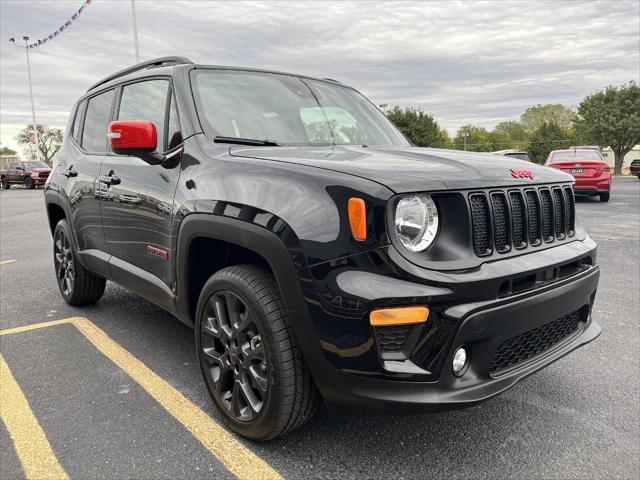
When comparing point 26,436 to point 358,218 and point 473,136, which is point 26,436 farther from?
point 473,136

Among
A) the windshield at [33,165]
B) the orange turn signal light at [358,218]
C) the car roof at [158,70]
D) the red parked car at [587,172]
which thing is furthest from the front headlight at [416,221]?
the windshield at [33,165]

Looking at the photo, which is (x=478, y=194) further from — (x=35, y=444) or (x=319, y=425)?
(x=35, y=444)

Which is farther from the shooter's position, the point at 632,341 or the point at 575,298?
the point at 632,341

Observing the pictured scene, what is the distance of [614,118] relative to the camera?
41.7 m

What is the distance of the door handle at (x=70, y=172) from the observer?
4109 millimetres

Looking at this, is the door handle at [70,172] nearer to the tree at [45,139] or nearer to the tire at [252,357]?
the tire at [252,357]

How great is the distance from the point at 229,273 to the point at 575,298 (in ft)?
5.28

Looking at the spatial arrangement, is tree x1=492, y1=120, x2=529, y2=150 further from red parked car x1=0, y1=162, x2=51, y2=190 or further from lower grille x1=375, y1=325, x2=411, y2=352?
lower grille x1=375, y1=325, x2=411, y2=352

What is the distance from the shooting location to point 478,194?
2117 mm

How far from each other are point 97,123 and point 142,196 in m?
1.44

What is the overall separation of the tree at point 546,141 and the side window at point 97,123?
201 feet

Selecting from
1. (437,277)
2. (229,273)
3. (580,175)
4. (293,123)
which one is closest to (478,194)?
(437,277)

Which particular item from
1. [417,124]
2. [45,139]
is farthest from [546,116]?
[45,139]

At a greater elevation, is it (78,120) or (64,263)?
(78,120)
